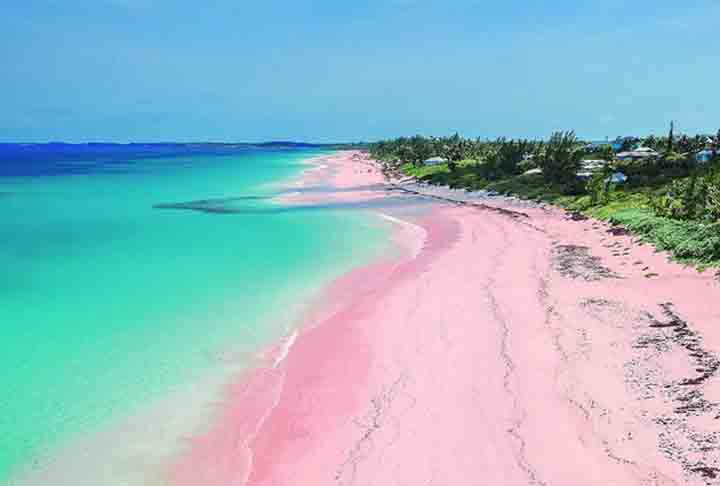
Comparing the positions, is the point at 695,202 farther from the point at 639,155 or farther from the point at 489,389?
the point at 639,155

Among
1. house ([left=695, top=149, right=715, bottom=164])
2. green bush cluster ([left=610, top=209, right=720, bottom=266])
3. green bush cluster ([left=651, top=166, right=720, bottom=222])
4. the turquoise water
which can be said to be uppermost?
house ([left=695, top=149, right=715, bottom=164])

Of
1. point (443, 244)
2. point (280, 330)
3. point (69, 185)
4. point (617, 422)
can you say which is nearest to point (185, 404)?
point (280, 330)

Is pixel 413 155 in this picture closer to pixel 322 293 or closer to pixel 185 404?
pixel 322 293

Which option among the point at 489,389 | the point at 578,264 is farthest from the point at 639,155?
the point at 489,389

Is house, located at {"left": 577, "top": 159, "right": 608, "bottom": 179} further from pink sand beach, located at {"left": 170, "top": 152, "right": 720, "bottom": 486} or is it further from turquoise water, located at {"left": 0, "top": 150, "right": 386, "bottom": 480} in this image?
pink sand beach, located at {"left": 170, "top": 152, "right": 720, "bottom": 486}

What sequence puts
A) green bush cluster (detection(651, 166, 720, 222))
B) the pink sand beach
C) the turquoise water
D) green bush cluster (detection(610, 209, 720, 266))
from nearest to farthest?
the pink sand beach < the turquoise water < green bush cluster (detection(610, 209, 720, 266)) < green bush cluster (detection(651, 166, 720, 222))

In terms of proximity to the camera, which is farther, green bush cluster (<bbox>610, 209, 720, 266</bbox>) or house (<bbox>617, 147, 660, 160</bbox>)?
house (<bbox>617, 147, 660, 160</bbox>)

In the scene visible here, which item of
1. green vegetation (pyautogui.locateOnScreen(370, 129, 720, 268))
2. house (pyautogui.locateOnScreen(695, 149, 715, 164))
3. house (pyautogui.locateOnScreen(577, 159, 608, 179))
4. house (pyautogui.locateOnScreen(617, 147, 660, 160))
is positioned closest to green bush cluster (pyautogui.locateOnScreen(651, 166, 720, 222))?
green vegetation (pyautogui.locateOnScreen(370, 129, 720, 268))
